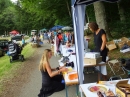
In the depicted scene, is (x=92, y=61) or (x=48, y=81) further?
(x=92, y=61)

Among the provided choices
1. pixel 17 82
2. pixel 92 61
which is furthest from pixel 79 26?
pixel 17 82

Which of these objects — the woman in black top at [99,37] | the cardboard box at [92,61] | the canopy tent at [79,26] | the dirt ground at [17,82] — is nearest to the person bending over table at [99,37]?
the woman in black top at [99,37]

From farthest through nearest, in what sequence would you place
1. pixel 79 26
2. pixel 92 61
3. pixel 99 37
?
pixel 99 37, pixel 92 61, pixel 79 26

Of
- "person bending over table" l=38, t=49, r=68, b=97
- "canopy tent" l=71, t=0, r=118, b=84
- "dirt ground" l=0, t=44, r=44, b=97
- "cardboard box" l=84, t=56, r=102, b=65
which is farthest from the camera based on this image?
"dirt ground" l=0, t=44, r=44, b=97

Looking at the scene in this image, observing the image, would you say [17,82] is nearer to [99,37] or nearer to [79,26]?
[99,37]

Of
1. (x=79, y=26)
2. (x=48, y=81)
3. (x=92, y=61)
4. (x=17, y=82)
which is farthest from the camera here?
(x=17, y=82)

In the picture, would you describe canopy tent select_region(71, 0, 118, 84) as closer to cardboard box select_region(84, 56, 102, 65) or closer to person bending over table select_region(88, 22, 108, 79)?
cardboard box select_region(84, 56, 102, 65)

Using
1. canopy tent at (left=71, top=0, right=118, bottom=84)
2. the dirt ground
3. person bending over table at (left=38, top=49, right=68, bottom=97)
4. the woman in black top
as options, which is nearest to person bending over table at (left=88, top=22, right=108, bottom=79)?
the woman in black top

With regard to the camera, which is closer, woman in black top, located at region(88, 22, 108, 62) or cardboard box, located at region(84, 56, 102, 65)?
cardboard box, located at region(84, 56, 102, 65)

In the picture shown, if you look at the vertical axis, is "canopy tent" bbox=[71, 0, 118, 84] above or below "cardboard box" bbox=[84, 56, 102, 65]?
above

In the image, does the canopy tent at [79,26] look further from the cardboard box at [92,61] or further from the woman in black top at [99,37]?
the woman in black top at [99,37]

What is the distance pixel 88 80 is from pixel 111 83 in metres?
3.09

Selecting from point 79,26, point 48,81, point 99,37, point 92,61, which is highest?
point 79,26

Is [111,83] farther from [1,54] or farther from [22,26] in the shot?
[22,26]
